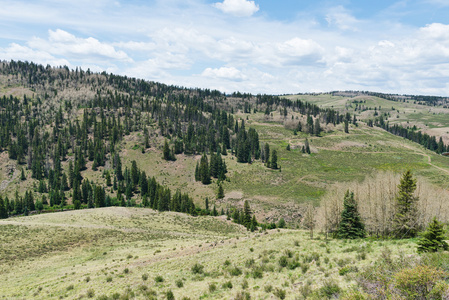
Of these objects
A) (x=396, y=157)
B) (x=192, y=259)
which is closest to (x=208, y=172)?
(x=192, y=259)

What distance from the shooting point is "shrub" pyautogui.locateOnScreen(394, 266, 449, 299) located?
11219mm

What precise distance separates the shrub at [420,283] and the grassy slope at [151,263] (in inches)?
179

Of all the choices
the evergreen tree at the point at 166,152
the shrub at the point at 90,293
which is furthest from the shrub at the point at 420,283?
the evergreen tree at the point at 166,152

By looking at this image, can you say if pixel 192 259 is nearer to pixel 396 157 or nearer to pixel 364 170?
pixel 364 170

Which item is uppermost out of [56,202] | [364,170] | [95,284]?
[95,284]

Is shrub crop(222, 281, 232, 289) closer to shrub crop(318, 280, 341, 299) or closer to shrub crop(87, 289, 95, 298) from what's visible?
shrub crop(318, 280, 341, 299)

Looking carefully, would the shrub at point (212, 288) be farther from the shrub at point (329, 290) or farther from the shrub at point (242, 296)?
the shrub at point (329, 290)

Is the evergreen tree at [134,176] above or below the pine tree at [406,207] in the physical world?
below

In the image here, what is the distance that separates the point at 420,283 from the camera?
11.6 metres

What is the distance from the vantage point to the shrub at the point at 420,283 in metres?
11.2

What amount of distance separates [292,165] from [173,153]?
2953 inches

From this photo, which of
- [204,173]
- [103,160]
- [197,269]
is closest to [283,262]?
[197,269]

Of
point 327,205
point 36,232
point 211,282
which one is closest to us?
point 211,282

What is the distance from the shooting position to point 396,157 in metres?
164
